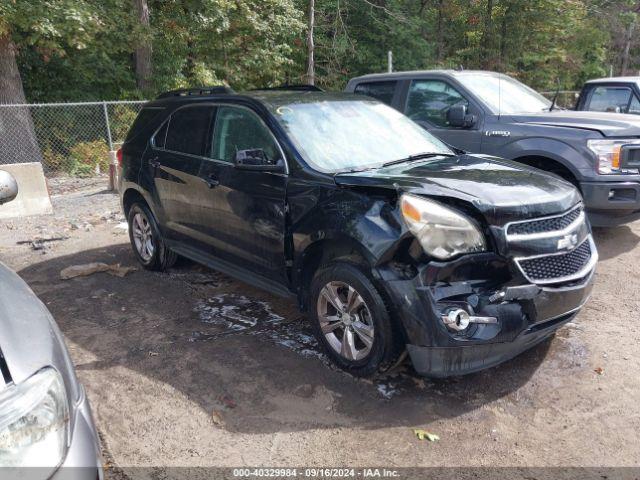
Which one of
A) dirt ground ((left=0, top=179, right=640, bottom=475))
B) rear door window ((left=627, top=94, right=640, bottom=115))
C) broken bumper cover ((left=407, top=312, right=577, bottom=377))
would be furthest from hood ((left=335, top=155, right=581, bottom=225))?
rear door window ((left=627, top=94, right=640, bottom=115))

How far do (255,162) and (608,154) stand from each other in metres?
3.81

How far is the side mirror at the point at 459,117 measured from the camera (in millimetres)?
6305

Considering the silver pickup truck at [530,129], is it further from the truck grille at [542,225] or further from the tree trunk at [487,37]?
the tree trunk at [487,37]

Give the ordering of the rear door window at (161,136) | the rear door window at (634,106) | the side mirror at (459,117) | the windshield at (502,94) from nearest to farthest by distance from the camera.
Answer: the rear door window at (161,136) → the side mirror at (459,117) → the windshield at (502,94) → the rear door window at (634,106)

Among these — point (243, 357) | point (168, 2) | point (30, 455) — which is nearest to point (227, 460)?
point (243, 357)

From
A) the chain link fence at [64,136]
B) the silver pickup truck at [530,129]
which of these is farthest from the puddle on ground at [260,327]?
the chain link fence at [64,136]

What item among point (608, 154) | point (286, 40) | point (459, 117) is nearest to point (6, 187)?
point (459, 117)

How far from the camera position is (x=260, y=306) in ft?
15.9

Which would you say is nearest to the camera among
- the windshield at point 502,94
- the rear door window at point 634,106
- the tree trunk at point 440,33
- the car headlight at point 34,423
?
the car headlight at point 34,423

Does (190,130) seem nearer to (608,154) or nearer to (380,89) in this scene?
(380,89)

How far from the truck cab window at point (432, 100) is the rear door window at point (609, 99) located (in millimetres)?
3420

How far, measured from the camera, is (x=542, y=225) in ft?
10.9

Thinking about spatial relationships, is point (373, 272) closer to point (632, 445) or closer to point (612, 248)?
point (632, 445)

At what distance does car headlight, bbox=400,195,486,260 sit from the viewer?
315 centimetres
